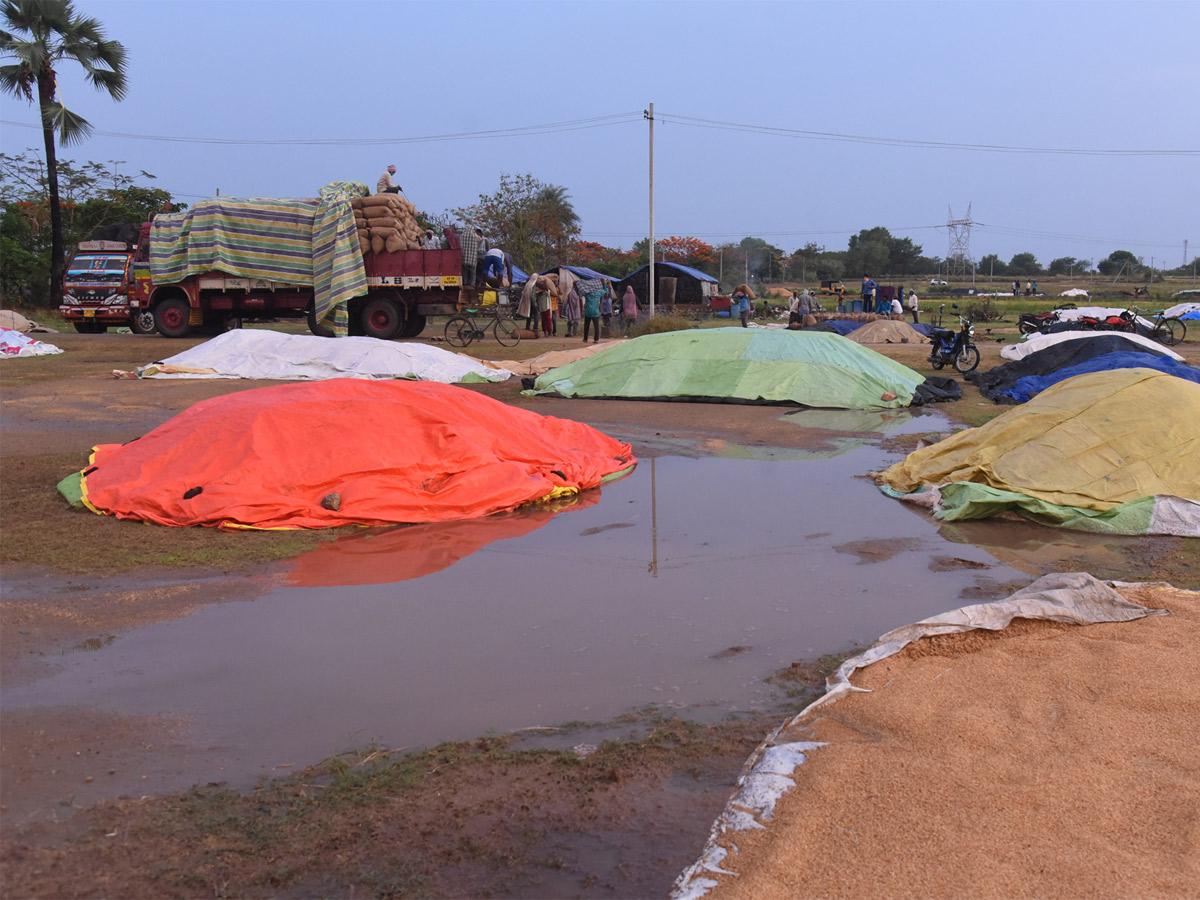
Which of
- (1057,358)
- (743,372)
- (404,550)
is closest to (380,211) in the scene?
(743,372)

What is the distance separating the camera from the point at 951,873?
8.13ft

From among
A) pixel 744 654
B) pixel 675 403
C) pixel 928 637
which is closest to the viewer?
pixel 928 637

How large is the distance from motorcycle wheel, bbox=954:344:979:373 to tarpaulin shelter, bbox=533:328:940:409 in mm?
3479

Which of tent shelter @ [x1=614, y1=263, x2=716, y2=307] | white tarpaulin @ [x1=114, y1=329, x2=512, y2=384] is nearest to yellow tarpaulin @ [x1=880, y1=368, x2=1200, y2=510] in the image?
white tarpaulin @ [x1=114, y1=329, x2=512, y2=384]

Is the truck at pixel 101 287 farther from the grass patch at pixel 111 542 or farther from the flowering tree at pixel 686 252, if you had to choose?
the flowering tree at pixel 686 252

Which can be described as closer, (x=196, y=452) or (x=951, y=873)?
(x=951, y=873)

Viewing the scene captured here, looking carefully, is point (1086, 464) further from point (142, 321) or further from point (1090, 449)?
point (142, 321)

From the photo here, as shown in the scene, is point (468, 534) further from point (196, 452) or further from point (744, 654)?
point (744, 654)

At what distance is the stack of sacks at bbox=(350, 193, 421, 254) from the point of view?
63.5ft

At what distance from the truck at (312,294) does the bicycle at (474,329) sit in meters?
0.64

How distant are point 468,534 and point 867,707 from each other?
353cm

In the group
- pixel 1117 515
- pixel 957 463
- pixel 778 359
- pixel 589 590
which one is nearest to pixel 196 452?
pixel 589 590

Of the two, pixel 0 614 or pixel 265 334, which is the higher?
pixel 265 334

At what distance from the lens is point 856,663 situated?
12.9 ft
